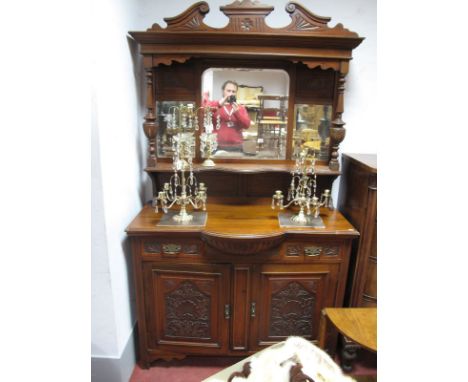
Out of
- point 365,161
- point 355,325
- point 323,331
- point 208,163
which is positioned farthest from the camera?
point 208,163

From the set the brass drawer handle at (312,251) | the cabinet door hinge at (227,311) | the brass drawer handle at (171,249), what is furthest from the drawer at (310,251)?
the brass drawer handle at (171,249)

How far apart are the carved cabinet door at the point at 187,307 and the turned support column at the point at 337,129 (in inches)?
31.6

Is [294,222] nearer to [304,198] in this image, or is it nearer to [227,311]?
[304,198]

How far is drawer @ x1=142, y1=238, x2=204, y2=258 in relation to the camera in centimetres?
141

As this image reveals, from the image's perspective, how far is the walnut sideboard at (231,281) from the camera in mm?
1404

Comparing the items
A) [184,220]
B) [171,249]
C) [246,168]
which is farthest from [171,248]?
[246,168]

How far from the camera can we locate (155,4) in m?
1.63

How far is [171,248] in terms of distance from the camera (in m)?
1.42

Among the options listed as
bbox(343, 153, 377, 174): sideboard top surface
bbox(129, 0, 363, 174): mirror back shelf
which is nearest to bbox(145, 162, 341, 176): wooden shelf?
bbox(129, 0, 363, 174): mirror back shelf

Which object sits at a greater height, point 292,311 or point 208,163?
point 208,163

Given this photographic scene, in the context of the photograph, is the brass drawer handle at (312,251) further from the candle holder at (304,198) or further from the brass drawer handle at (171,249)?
the brass drawer handle at (171,249)

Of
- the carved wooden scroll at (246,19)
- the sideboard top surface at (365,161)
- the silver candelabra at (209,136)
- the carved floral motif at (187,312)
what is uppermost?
the carved wooden scroll at (246,19)

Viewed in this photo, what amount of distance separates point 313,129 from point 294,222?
562 millimetres
